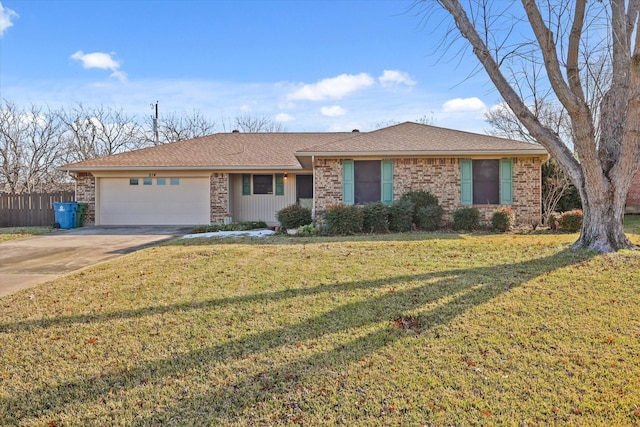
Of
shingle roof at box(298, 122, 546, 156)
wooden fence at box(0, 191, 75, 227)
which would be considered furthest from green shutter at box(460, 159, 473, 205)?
wooden fence at box(0, 191, 75, 227)

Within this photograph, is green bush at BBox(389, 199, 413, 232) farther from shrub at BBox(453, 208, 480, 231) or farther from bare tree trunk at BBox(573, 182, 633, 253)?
bare tree trunk at BBox(573, 182, 633, 253)

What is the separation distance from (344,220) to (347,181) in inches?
83.5

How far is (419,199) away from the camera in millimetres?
11750

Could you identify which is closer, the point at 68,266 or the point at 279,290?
the point at 279,290

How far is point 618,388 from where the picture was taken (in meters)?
2.70

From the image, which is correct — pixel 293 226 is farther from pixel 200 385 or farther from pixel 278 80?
pixel 278 80

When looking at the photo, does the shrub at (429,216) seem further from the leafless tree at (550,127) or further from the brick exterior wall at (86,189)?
the brick exterior wall at (86,189)

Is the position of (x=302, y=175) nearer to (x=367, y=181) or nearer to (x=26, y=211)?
(x=367, y=181)

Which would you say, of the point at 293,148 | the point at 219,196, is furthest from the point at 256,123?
the point at 219,196

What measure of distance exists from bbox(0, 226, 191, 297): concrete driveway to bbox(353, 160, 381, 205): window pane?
6.22 metres

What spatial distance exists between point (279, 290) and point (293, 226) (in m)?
7.00

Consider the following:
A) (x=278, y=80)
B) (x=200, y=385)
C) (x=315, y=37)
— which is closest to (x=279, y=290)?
(x=200, y=385)

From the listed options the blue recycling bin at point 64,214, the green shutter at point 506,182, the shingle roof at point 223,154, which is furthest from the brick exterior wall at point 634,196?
the blue recycling bin at point 64,214

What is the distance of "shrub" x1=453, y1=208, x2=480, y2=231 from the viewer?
11469 millimetres
